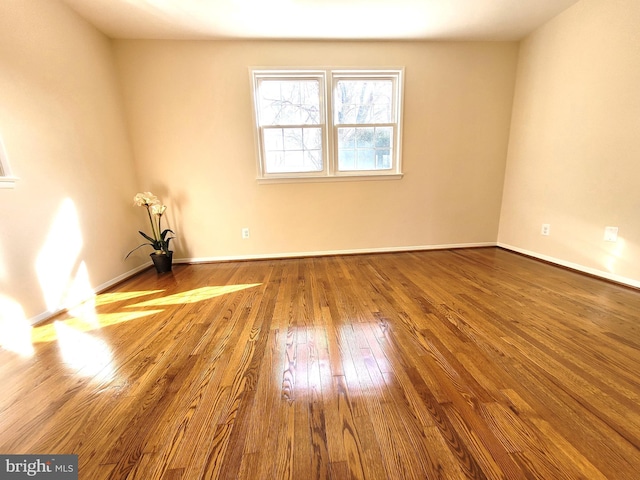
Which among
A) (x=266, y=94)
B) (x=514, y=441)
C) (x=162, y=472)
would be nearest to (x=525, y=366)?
(x=514, y=441)

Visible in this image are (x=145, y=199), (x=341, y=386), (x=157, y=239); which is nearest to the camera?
(x=341, y=386)

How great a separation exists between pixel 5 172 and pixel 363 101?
3281 millimetres

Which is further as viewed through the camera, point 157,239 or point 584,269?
point 157,239

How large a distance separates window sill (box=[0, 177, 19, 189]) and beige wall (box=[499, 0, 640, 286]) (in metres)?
4.77

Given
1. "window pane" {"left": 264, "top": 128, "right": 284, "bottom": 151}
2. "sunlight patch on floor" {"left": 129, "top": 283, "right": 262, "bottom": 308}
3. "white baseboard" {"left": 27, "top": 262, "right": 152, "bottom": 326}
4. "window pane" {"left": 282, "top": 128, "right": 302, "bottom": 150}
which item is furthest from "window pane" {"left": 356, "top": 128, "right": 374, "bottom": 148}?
"white baseboard" {"left": 27, "top": 262, "right": 152, "bottom": 326}

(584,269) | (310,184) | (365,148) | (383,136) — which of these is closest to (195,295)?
(310,184)

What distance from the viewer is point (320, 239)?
328 cm

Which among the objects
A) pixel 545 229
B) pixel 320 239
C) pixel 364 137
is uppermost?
pixel 364 137

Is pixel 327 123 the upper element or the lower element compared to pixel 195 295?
upper

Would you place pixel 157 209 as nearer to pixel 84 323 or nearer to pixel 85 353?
pixel 84 323

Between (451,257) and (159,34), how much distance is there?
13.5 ft

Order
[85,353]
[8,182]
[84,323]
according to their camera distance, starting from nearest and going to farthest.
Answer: [85,353] → [8,182] → [84,323]

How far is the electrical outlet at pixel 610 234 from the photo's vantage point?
2230mm

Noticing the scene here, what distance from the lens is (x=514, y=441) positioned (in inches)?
34.4
